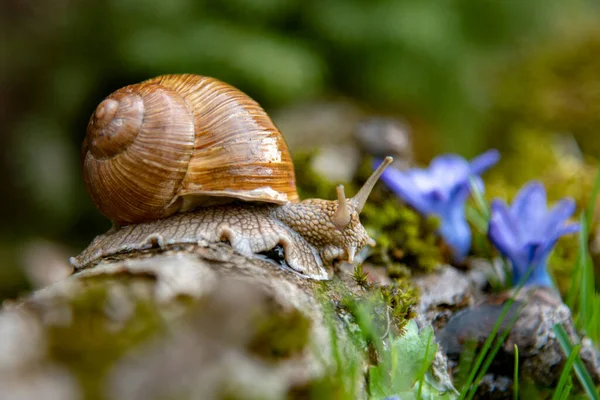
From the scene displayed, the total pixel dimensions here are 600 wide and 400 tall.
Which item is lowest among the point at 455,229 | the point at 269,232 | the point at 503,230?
the point at 455,229

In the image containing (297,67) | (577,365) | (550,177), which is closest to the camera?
(577,365)

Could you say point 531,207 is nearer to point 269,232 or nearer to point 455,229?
point 455,229

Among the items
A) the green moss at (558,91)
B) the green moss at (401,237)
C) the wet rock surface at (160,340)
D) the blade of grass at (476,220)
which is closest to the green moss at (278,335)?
the wet rock surface at (160,340)

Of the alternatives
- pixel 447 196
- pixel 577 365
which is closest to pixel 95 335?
pixel 577 365

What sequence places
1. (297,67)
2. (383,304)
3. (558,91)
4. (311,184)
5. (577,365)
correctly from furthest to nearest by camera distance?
(297,67), (558,91), (311,184), (577,365), (383,304)

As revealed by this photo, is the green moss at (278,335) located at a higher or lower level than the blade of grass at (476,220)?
higher

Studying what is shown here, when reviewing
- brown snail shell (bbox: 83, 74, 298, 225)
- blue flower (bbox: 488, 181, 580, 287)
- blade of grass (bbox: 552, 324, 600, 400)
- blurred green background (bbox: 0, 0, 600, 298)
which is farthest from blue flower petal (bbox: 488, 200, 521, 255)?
blurred green background (bbox: 0, 0, 600, 298)

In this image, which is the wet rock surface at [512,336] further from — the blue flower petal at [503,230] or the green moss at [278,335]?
the green moss at [278,335]

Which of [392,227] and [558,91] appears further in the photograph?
[558,91]
